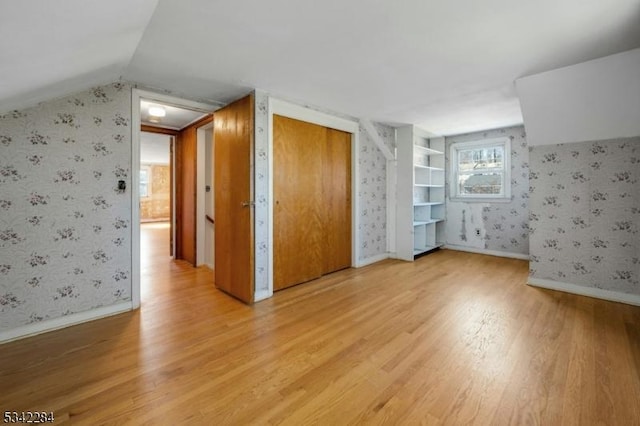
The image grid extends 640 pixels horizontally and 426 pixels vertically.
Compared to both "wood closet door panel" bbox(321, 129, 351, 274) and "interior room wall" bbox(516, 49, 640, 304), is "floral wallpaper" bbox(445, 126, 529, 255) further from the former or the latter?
"wood closet door panel" bbox(321, 129, 351, 274)

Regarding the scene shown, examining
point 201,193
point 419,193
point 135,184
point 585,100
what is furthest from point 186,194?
point 585,100

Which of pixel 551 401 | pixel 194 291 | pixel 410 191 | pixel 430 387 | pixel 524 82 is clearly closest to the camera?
pixel 551 401

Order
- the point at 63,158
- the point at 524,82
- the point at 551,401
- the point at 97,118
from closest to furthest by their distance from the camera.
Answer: the point at 551,401
the point at 63,158
the point at 97,118
the point at 524,82

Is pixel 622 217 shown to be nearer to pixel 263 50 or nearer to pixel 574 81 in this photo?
pixel 574 81

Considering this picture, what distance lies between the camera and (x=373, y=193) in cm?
425

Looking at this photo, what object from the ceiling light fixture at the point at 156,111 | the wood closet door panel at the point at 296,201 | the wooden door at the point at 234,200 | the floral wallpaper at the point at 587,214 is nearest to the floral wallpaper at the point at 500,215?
the floral wallpaper at the point at 587,214

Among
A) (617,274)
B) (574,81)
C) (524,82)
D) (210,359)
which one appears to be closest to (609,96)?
(574,81)

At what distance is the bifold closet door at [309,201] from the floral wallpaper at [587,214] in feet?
7.49

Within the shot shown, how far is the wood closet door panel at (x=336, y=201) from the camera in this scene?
11.8 feet

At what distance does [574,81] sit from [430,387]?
9.32ft

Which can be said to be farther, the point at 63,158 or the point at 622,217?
the point at 622,217

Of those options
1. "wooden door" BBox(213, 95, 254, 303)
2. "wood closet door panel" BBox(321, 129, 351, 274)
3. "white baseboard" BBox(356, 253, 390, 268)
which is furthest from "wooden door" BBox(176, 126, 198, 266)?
"white baseboard" BBox(356, 253, 390, 268)

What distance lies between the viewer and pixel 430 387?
1.52 meters

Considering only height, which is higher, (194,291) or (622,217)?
(622,217)
